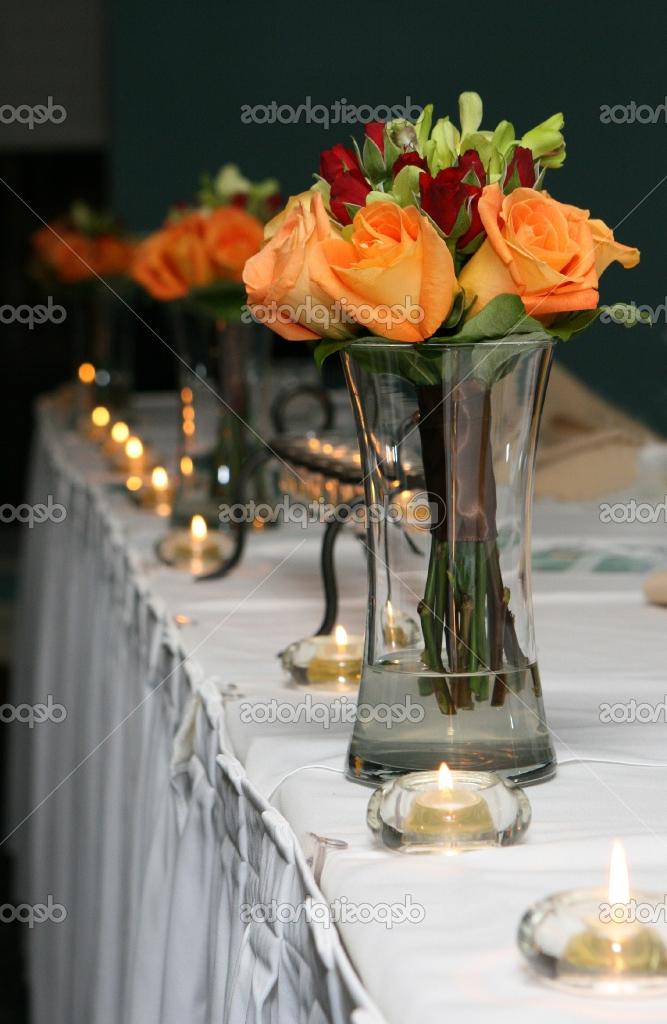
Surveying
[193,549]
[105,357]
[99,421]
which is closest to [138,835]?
[193,549]

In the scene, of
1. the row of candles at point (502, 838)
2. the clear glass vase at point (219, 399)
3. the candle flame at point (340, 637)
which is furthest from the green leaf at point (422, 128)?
the clear glass vase at point (219, 399)

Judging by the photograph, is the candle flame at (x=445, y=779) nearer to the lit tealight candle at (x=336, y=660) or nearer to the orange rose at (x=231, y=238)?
the lit tealight candle at (x=336, y=660)

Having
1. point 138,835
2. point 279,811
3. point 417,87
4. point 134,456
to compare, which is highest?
point 417,87

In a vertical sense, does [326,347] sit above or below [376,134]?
below

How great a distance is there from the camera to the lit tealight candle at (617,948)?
0.46 m

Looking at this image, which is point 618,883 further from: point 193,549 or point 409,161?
point 193,549

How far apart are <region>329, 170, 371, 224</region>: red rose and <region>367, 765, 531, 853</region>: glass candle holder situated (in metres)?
0.28

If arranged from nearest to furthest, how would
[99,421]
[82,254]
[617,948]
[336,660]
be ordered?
[617,948] < [336,660] < [99,421] < [82,254]

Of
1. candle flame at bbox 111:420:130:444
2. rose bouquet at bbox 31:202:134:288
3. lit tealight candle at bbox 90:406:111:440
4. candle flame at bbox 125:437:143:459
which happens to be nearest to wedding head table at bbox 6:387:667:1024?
candle flame at bbox 125:437:143:459

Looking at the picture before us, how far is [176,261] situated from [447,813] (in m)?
1.12

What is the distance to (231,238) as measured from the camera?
5.41 ft

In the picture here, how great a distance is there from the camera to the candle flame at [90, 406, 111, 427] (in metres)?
2.77

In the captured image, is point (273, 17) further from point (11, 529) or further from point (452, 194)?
point (452, 194)

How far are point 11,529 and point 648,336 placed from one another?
140 inches
